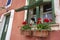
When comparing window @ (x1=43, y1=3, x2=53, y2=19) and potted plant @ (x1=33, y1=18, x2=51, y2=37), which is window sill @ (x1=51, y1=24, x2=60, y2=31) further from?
window @ (x1=43, y1=3, x2=53, y2=19)

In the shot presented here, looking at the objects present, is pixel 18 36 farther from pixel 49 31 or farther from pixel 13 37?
pixel 49 31

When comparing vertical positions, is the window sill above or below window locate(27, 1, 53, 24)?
below

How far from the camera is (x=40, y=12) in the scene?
11.4ft

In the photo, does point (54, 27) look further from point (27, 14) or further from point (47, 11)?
point (27, 14)

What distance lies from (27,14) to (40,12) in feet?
1.53

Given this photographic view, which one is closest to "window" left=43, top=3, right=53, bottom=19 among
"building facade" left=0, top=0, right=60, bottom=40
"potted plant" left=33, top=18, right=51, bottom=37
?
"building facade" left=0, top=0, right=60, bottom=40

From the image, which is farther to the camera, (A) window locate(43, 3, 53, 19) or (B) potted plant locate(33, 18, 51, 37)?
(A) window locate(43, 3, 53, 19)

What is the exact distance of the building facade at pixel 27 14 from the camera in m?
2.99

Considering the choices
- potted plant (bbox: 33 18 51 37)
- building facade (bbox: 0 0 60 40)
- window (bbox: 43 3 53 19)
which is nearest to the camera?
potted plant (bbox: 33 18 51 37)

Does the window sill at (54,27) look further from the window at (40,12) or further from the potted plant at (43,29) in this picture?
the window at (40,12)

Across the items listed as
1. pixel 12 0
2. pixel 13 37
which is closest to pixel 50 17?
pixel 13 37

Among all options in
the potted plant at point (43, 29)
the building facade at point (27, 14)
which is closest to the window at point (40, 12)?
the building facade at point (27, 14)

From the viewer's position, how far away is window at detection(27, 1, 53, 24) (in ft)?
10.7

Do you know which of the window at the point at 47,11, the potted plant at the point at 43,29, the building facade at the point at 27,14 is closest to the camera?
the potted plant at the point at 43,29
